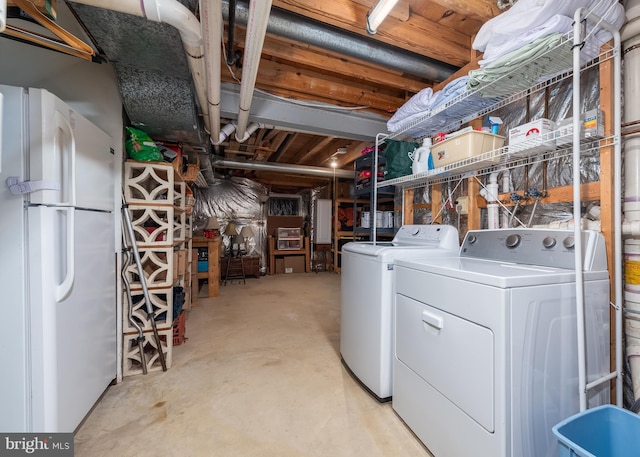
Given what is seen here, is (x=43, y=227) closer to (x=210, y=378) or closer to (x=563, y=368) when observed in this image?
(x=210, y=378)

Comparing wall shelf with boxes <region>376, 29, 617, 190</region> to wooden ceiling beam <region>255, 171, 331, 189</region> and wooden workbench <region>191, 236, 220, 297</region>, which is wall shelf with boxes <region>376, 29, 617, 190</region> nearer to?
wooden workbench <region>191, 236, 220, 297</region>

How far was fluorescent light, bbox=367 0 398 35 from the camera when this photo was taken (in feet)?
4.04

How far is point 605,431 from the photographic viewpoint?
94 centimetres

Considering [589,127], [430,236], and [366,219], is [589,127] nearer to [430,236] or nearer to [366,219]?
[430,236]

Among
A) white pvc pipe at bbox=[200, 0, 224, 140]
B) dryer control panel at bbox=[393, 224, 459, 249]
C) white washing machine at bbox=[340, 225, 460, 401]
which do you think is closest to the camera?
white pvc pipe at bbox=[200, 0, 224, 140]

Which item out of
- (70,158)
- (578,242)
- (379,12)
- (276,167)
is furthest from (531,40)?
(276,167)

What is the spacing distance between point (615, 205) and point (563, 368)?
0.73m

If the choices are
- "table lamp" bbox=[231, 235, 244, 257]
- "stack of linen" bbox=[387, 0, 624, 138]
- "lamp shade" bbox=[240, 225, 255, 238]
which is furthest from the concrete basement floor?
"lamp shade" bbox=[240, 225, 255, 238]

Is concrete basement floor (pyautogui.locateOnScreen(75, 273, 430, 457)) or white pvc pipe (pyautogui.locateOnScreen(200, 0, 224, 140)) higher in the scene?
white pvc pipe (pyautogui.locateOnScreen(200, 0, 224, 140))

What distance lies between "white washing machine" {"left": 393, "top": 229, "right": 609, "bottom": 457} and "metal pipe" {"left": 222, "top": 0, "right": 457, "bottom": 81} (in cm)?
141

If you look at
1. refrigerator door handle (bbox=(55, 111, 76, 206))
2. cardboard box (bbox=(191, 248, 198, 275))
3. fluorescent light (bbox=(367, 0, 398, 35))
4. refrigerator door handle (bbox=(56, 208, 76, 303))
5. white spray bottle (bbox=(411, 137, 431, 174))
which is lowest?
cardboard box (bbox=(191, 248, 198, 275))

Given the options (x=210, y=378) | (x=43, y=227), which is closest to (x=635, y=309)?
(x=210, y=378)

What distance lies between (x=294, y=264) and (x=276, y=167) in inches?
104

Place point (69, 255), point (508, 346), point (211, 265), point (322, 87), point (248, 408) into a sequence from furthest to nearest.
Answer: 1. point (211, 265)
2. point (322, 87)
3. point (248, 408)
4. point (69, 255)
5. point (508, 346)
